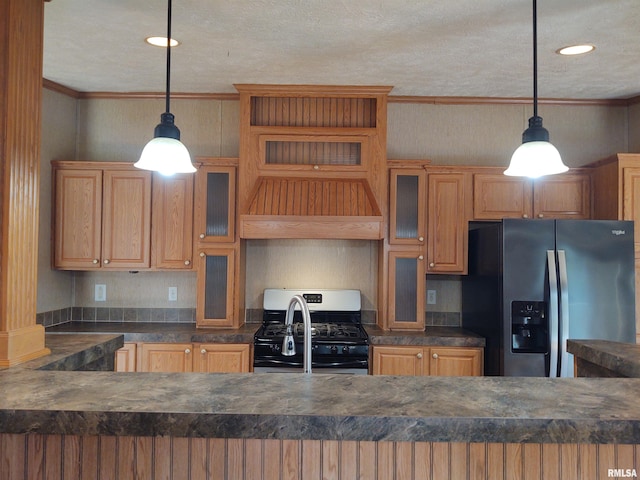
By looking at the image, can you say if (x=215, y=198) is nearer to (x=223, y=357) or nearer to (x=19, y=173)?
(x=223, y=357)

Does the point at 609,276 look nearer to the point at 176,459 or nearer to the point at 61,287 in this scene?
the point at 176,459

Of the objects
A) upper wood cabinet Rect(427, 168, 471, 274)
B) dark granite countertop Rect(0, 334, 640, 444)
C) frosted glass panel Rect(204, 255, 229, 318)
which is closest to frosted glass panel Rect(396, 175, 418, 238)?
upper wood cabinet Rect(427, 168, 471, 274)

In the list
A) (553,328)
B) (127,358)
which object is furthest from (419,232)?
(127,358)

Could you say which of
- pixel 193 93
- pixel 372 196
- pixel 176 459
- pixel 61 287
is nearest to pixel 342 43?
pixel 372 196

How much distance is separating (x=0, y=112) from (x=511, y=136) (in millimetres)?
3497

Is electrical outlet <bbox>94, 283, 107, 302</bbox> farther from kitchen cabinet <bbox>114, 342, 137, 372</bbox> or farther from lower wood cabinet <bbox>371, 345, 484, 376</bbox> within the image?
lower wood cabinet <bbox>371, 345, 484, 376</bbox>

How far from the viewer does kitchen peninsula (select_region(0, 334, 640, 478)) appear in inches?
46.0

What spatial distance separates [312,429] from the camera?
1177mm

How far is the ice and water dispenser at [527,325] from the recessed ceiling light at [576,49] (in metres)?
1.57

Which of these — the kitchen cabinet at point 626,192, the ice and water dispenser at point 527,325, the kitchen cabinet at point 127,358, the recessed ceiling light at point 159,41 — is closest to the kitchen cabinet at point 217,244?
the kitchen cabinet at point 127,358

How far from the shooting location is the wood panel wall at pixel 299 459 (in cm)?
124

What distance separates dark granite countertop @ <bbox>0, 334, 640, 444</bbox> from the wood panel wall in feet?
0.30

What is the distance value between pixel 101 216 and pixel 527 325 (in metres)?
3.13

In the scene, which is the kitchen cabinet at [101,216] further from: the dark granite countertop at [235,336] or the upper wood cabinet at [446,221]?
the upper wood cabinet at [446,221]
